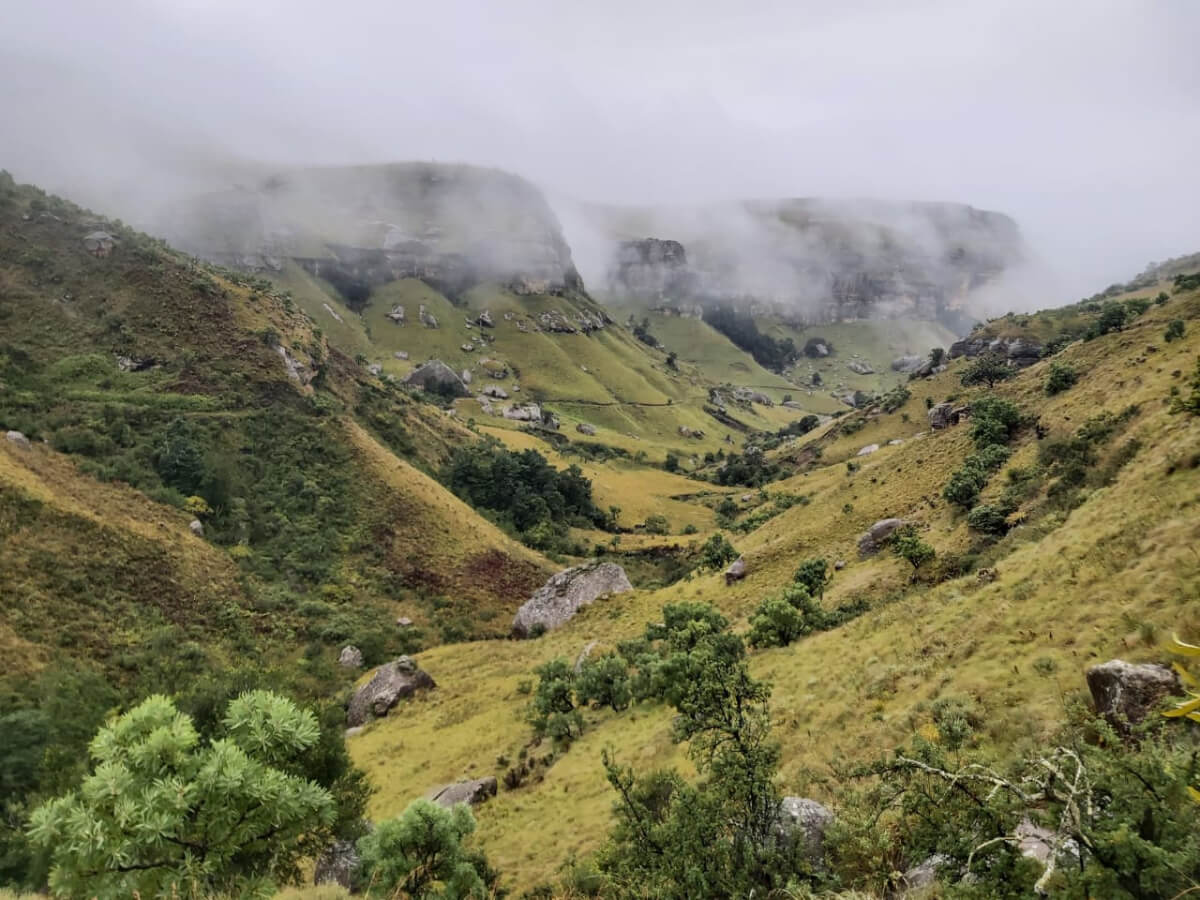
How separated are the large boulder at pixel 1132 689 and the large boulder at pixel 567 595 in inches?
1172

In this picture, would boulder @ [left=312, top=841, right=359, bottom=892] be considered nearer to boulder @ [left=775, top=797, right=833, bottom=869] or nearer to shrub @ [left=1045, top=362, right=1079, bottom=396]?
boulder @ [left=775, top=797, right=833, bottom=869]

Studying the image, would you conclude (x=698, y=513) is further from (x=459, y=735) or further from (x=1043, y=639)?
(x=1043, y=639)

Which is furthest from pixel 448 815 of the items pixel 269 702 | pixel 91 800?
pixel 91 800

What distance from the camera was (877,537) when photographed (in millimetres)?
28828

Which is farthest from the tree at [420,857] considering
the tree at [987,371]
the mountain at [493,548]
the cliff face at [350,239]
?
the cliff face at [350,239]

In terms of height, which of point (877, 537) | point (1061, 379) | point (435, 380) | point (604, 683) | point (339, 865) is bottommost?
point (604, 683)

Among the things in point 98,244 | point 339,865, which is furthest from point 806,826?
point 98,244

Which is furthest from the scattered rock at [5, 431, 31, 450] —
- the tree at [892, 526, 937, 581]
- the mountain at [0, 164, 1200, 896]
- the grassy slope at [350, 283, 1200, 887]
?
the tree at [892, 526, 937, 581]

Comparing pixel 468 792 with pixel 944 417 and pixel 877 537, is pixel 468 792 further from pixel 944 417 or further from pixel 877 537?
pixel 944 417

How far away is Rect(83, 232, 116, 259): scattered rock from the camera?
52322mm

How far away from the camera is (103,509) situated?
31234 millimetres

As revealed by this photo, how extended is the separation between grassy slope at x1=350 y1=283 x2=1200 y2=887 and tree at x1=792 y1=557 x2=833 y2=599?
760 millimetres

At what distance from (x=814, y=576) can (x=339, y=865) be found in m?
21.1

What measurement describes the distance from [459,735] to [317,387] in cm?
4082
